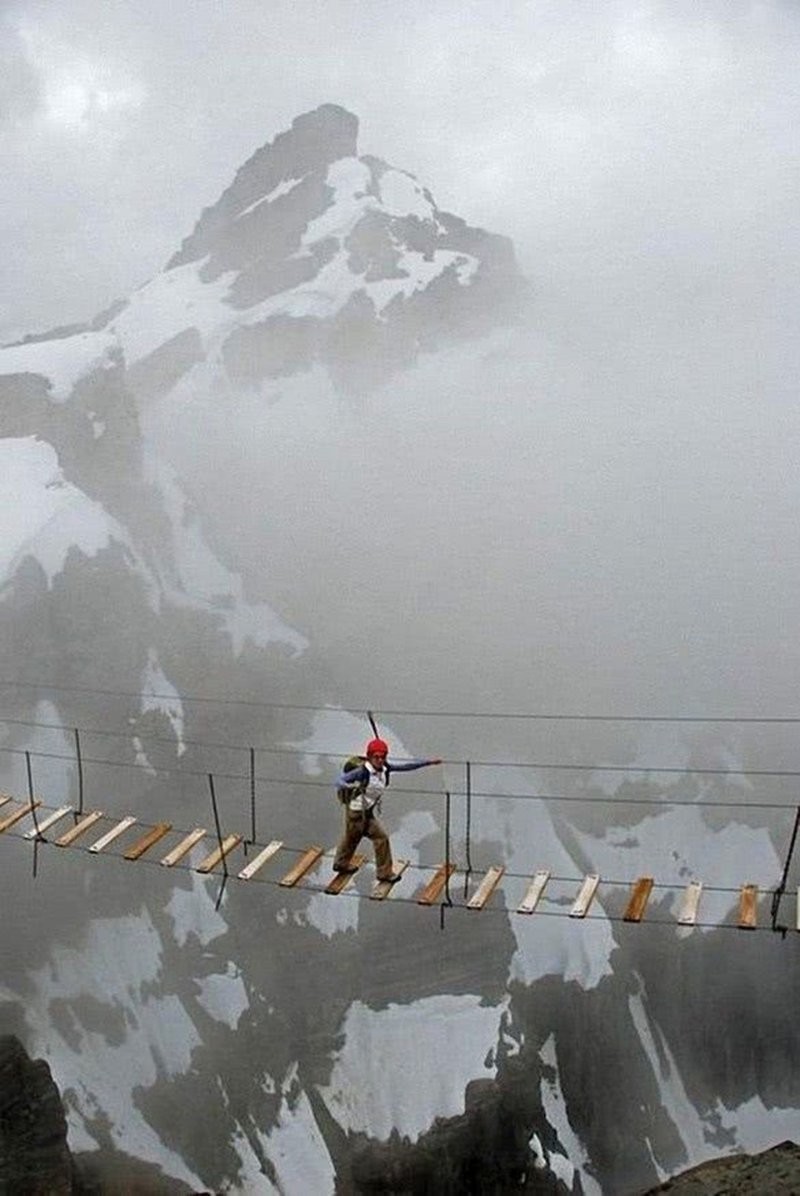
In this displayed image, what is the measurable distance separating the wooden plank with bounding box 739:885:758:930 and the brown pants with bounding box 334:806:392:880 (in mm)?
6448

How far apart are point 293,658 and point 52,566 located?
69.2ft

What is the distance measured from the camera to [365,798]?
18.9 metres

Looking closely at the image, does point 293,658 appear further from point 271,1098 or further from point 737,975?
point 737,975

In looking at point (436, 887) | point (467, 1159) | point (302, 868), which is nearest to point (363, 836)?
point (302, 868)

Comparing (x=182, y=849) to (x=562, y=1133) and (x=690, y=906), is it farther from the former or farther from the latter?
(x=562, y=1133)

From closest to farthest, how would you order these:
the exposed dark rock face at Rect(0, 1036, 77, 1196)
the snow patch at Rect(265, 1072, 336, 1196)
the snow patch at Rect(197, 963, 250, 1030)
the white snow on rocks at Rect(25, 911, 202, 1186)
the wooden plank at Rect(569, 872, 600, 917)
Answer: the wooden plank at Rect(569, 872, 600, 917)
the exposed dark rock face at Rect(0, 1036, 77, 1196)
the white snow on rocks at Rect(25, 911, 202, 1186)
the snow patch at Rect(265, 1072, 336, 1196)
the snow patch at Rect(197, 963, 250, 1030)

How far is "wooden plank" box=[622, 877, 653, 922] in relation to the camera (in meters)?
16.8

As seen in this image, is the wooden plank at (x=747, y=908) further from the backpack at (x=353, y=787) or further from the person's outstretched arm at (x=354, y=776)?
the person's outstretched arm at (x=354, y=776)

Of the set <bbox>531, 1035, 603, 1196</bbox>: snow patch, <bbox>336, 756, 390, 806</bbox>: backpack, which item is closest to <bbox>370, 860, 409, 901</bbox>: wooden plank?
<bbox>336, 756, 390, 806</bbox>: backpack

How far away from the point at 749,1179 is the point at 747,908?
18562 millimetres

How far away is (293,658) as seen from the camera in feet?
261

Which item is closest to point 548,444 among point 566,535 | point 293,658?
point 566,535

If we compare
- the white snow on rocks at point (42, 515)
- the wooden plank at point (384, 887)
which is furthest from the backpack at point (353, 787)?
the white snow on rocks at point (42, 515)

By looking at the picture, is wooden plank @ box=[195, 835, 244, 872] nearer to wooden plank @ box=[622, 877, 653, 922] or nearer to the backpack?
the backpack
